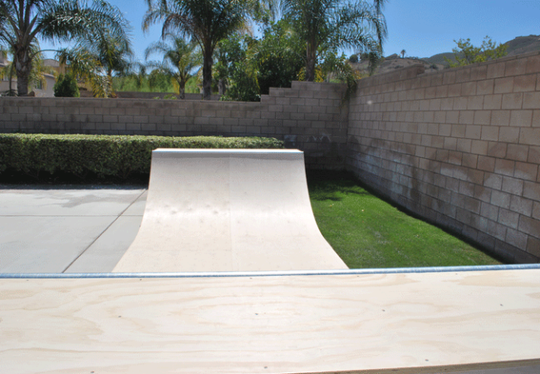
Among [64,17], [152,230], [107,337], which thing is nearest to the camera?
[107,337]

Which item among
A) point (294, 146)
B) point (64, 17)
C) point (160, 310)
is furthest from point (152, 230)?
point (64, 17)

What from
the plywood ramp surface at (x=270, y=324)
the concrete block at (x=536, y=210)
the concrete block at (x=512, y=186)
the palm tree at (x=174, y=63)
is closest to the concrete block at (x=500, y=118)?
the concrete block at (x=512, y=186)

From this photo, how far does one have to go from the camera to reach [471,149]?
5293 millimetres

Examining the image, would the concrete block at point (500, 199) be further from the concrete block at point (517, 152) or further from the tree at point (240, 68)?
the tree at point (240, 68)

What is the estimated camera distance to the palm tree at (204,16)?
11.1 metres

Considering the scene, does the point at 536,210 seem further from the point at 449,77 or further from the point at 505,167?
the point at 449,77

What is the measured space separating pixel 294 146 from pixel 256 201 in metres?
5.53

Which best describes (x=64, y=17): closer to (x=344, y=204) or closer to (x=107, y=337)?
(x=344, y=204)

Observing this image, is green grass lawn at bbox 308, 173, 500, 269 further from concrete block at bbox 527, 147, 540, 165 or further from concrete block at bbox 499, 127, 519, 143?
concrete block at bbox 499, 127, 519, 143

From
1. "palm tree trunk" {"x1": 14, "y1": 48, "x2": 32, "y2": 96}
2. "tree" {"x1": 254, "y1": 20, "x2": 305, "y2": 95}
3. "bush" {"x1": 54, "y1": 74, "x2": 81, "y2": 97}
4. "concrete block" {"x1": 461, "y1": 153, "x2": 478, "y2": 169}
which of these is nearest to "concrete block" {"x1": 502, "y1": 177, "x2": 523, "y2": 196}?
"concrete block" {"x1": 461, "y1": 153, "x2": 478, "y2": 169}

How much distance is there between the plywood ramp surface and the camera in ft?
3.79

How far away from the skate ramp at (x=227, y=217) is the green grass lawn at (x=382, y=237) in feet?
1.84

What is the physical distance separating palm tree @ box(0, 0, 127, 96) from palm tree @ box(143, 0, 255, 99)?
1493mm

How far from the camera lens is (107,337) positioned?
4.13 feet
